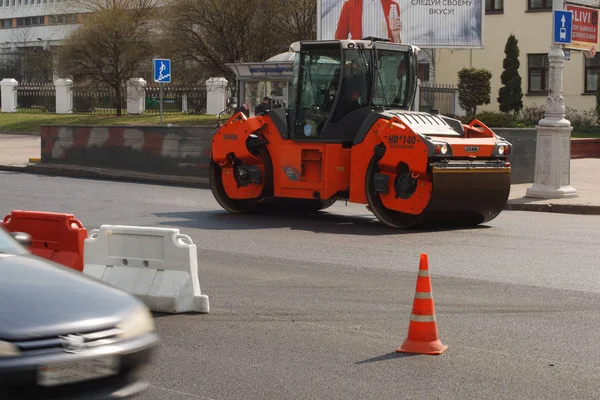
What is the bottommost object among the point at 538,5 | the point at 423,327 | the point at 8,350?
the point at 423,327

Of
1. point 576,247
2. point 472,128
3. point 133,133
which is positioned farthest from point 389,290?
point 133,133

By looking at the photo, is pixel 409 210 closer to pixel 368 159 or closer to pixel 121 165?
pixel 368 159

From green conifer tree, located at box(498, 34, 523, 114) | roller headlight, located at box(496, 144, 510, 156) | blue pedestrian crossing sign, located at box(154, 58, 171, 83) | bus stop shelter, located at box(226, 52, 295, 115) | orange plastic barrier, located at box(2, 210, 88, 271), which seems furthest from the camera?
green conifer tree, located at box(498, 34, 523, 114)

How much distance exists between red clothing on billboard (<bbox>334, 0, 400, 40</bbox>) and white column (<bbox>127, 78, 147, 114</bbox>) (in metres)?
12.2

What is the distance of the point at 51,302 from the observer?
5.27 m

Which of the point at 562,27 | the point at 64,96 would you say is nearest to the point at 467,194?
the point at 562,27

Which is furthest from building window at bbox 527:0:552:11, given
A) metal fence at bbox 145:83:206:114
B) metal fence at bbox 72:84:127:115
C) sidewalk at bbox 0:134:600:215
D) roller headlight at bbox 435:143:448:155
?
roller headlight at bbox 435:143:448:155

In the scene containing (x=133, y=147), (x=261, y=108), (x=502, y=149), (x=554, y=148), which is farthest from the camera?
(x=133, y=147)

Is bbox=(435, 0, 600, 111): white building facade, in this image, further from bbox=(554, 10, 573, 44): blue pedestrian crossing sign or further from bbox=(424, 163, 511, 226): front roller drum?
bbox=(424, 163, 511, 226): front roller drum

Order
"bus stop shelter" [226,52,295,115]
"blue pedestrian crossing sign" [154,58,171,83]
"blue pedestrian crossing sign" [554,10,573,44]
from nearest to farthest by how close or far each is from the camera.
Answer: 1. "blue pedestrian crossing sign" [554,10,573,44]
2. "blue pedestrian crossing sign" [154,58,171,83]
3. "bus stop shelter" [226,52,295,115]

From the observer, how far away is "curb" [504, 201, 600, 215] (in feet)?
62.3

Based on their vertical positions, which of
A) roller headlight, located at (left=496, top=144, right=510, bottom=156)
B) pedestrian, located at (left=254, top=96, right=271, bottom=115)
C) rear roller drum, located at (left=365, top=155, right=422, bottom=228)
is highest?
pedestrian, located at (left=254, top=96, right=271, bottom=115)

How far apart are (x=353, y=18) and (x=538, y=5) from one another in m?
10.4

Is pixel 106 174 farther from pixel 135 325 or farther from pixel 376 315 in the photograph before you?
pixel 135 325
